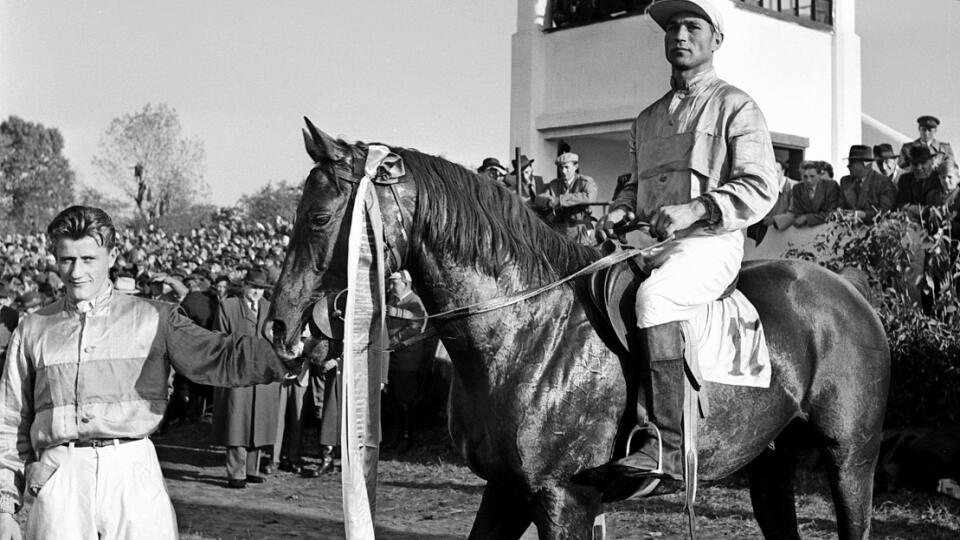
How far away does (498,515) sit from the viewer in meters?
4.55

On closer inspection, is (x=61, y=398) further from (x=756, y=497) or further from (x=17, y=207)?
(x=17, y=207)

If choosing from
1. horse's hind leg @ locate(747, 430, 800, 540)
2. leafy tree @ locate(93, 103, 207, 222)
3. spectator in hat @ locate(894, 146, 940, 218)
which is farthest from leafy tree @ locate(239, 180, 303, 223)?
horse's hind leg @ locate(747, 430, 800, 540)

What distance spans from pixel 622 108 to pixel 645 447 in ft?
39.3

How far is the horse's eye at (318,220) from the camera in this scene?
4168mm

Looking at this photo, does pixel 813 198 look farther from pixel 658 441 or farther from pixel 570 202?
pixel 658 441

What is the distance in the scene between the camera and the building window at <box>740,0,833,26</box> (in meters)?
16.7

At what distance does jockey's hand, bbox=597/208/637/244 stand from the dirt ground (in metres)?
3.45

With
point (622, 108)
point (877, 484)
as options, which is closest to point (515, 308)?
point (877, 484)

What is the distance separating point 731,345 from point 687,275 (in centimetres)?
44

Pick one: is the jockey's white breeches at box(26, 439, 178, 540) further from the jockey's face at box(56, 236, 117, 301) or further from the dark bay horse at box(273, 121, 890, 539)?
the dark bay horse at box(273, 121, 890, 539)

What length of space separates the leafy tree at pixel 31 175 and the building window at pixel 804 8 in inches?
1361

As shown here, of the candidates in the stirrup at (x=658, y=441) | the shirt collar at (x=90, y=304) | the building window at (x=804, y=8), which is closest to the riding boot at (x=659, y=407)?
the stirrup at (x=658, y=441)

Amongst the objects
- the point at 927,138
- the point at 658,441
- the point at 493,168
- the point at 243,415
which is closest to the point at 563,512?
the point at 658,441

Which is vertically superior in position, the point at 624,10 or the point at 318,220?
the point at 624,10
